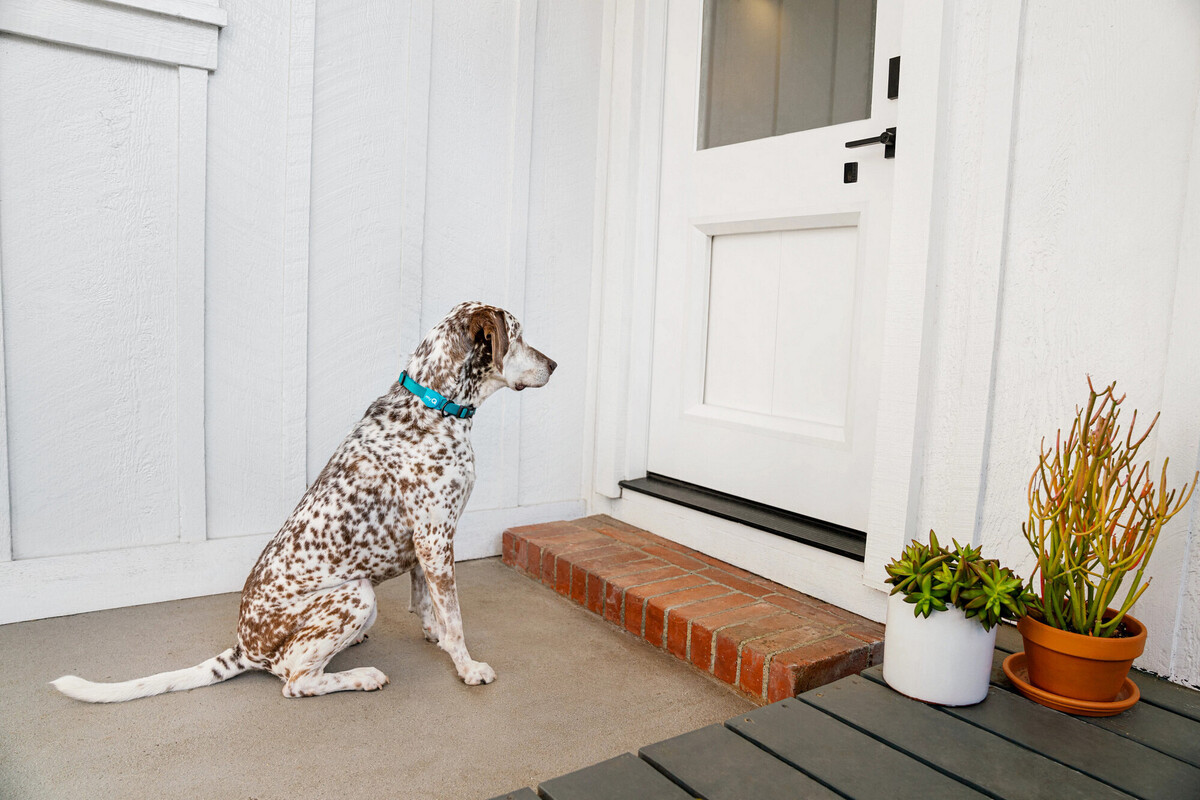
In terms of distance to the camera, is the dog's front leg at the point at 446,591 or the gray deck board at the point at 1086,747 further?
the dog's front leg at the point at 446,591

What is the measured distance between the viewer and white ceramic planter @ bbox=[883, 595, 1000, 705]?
5.88 feet

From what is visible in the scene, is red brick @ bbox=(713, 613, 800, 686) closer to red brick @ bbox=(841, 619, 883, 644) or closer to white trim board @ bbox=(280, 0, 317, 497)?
red brick @ bbox=(841, 619, 883, 644)

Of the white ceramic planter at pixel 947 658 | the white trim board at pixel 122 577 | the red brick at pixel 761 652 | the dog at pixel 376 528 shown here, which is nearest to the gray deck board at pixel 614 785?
the white ceramic planter at pixel 947 658

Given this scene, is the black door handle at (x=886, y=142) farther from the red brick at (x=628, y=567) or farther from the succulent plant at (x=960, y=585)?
the red brick at (x=628, y=567)

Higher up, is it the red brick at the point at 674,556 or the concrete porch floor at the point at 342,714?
the red brick at the point at 674,556

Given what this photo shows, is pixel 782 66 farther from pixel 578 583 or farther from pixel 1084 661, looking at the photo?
pixel 1084 661

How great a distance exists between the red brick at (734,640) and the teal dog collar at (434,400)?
3.30 ft

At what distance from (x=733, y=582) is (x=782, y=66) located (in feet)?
6.24

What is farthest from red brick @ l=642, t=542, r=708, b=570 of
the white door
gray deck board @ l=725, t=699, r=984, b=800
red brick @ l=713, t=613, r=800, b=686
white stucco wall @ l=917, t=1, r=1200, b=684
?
gray deck board @ l=725, t=699, r=984, b=800

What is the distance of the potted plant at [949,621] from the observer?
179cm

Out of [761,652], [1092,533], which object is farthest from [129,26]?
[1092,533]

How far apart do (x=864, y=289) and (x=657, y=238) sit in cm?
110

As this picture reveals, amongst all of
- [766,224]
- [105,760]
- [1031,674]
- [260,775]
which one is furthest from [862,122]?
[105,760]

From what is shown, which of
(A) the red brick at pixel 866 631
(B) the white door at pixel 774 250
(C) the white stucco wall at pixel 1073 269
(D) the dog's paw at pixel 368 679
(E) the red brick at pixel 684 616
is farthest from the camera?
(B) the white door at pixel 774 250
